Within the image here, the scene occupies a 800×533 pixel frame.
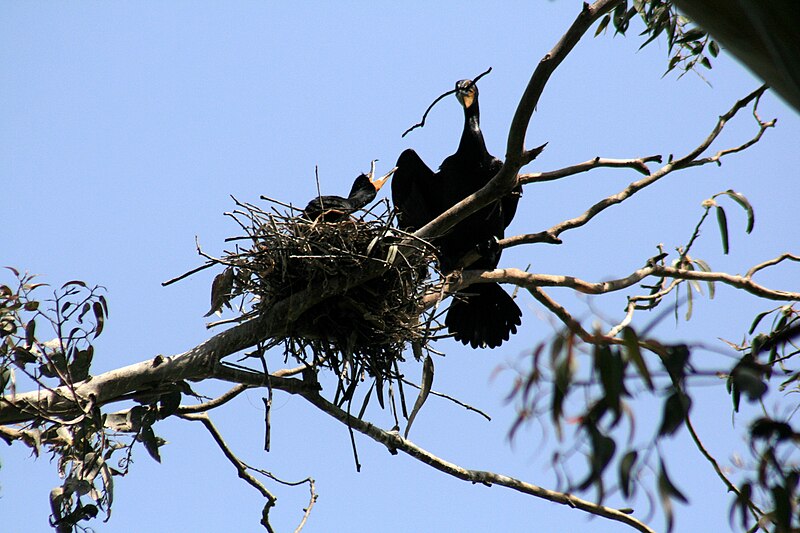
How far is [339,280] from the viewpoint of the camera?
377cm

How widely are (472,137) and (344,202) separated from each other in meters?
1.13

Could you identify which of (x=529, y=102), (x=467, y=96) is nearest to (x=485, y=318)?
(x=467, y=96)

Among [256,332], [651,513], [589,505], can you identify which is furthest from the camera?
[589,505]

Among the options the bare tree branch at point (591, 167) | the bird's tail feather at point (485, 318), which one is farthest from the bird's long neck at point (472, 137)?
the bare tree branch at point (591, 167)

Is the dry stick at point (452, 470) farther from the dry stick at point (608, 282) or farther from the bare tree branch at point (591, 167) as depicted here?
the bare tree branch at point (591, 167)

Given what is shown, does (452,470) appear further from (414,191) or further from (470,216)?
(414,191)

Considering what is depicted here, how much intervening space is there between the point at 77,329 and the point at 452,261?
6.78 feet

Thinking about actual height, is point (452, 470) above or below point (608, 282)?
below

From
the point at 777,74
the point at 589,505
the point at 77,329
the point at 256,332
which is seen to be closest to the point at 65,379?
the point at 77,329

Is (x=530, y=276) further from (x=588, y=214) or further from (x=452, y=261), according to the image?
(x=452, y=261)

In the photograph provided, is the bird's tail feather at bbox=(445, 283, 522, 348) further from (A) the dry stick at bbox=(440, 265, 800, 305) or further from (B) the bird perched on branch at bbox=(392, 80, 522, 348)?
(A) the dry stick at bbox=(440, 265, 800, 305)

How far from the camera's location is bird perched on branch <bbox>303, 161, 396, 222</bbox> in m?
4.23

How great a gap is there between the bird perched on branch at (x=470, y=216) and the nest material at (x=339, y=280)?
80 cm

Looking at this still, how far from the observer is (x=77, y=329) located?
11.5ft
